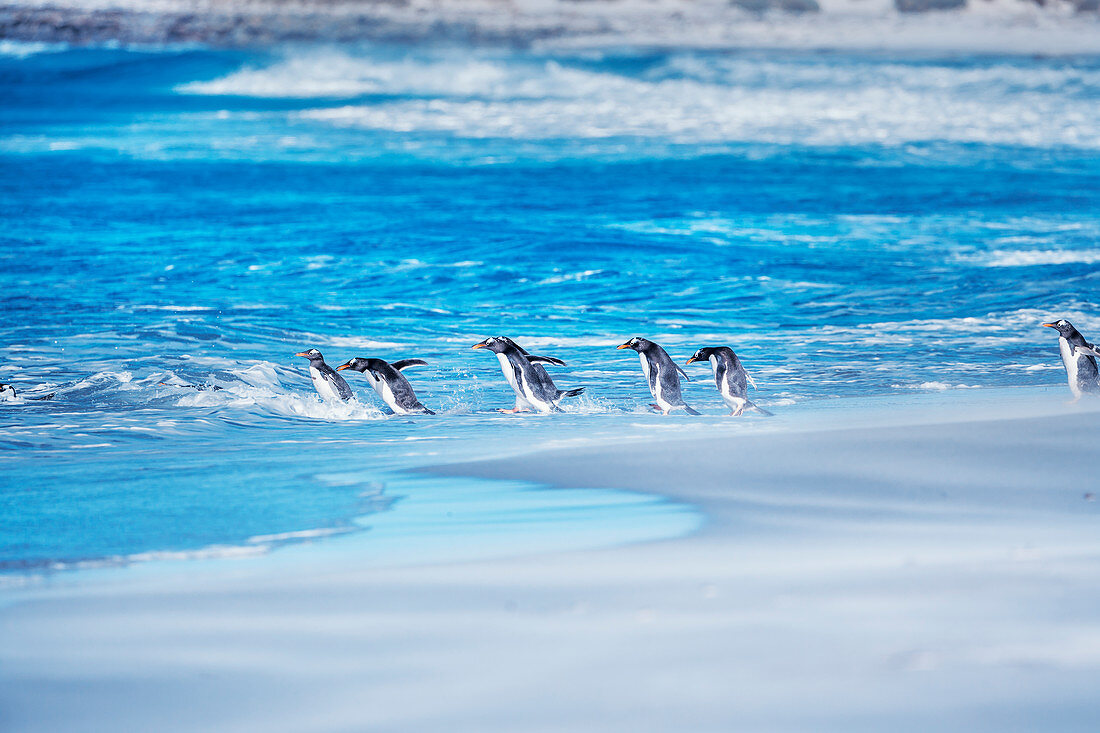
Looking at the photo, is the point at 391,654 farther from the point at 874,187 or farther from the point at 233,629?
the point at 874,187

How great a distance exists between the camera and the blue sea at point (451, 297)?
4.71m

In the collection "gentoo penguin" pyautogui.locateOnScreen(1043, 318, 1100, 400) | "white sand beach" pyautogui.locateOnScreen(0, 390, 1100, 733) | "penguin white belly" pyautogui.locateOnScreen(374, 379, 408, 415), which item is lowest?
"white sand beach" pyautogui.locateOnScreen(0, 390, 1100, 733)

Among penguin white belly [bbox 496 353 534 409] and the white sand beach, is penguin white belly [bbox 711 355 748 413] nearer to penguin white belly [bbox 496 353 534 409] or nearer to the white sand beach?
penguin white belly [bbox 496 353 534 409]

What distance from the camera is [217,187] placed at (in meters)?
23.9

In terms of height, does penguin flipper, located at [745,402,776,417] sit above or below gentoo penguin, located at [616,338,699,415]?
below

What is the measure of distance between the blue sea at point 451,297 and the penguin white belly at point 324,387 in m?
0.15

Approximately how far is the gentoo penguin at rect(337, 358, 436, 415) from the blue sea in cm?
23

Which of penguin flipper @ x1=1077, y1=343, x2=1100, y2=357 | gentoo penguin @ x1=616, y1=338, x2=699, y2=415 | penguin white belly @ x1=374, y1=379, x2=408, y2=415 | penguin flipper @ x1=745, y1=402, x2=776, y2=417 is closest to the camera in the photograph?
penguin flipper @ x1=745, y1=402, x2=776, y2=417

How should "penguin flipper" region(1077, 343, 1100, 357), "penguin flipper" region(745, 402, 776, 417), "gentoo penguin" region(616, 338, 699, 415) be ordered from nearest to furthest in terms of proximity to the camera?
"penguin flipper" region(745, 402, 776, 417), "gentoo penguin" region(616, 338, 699, 415), "penguin flipper" region(1077, 343, 1100, 357)

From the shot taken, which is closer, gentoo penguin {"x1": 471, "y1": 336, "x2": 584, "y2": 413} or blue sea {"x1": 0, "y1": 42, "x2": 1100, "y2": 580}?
blue sea {"x1": 0, "y1": 42, "x2": 1100, "y2": 580}

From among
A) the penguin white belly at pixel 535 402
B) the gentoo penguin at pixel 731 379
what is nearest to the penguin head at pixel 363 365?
the penguin white belly at pixel 535 402

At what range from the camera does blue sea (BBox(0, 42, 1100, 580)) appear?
4715 millimetres

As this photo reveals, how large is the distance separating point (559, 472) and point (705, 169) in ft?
75.1

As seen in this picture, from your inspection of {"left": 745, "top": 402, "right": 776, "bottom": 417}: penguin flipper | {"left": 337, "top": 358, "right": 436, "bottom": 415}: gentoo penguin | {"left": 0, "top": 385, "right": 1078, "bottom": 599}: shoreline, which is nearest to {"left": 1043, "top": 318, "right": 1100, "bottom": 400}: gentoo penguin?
{"left": 0, "top": 385, "right": 1078, "bottom": 599}: shoreline
